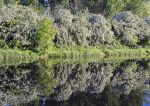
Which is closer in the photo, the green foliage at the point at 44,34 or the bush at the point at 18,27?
the bush at the point at 18,27

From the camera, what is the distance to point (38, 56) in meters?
53.3

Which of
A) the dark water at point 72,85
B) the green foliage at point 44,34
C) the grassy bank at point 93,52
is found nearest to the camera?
the dark water at point 72,85

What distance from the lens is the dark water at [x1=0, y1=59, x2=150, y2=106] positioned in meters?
27.3

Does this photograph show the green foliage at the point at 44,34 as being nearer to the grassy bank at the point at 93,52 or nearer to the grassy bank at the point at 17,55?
the grassy bank at the point at 93,52

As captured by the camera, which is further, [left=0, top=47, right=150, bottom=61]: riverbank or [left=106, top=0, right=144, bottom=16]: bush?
[left=106, top=0, right=144, bottom=16]: bush

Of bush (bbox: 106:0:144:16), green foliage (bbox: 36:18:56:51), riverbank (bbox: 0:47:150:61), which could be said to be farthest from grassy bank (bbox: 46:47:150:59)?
bush (bbox: 106:0:144:16)

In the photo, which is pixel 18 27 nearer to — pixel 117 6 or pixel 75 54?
pixel 75 54

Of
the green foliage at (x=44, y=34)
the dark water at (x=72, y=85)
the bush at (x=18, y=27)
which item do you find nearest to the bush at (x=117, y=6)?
the bush at (x=18, y=27)

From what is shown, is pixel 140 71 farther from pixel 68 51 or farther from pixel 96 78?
pixel 68 51

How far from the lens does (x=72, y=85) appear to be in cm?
3428

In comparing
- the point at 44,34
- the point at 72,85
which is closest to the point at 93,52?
the point at 44,34

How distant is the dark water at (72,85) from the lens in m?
27.3

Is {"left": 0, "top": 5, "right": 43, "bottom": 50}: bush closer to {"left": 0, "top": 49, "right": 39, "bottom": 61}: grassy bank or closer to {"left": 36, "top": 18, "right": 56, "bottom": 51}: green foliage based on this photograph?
{"left": 36, "top": 18, "right": 56, "bottom": 51}: green foliage

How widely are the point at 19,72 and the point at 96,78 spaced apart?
6.21 m
